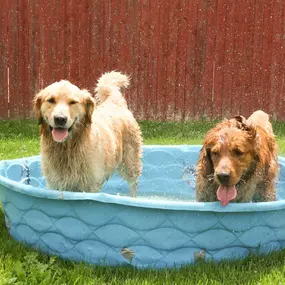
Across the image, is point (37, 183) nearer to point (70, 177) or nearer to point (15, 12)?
point (70, 177)

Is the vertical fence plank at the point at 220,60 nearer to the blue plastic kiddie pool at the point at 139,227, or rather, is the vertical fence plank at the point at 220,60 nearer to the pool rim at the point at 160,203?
the blue plastic kiddie pool at the point at 139,227

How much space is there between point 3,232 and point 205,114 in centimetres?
759

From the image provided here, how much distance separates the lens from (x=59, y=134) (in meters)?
4.56

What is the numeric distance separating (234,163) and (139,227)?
0.90 metres

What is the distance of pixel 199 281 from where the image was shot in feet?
12.8

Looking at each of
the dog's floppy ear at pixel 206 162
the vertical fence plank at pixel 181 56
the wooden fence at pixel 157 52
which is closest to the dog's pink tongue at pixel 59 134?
the dog's floppy ear at pixel 206 162

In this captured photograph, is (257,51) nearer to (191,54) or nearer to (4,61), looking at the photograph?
(191,54)

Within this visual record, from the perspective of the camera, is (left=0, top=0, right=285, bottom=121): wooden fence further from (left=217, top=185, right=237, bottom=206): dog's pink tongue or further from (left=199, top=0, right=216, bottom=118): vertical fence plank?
(left=217, top=185, right=237, bottom=206): dog's pink tongue

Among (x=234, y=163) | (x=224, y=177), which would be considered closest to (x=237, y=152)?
(x=234, y=163)

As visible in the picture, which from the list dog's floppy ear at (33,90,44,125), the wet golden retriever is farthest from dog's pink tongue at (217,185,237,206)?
dog's floppy ear at (33,90,44,125)

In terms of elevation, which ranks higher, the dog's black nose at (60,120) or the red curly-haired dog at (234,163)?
the dog's black nose at (60,120)

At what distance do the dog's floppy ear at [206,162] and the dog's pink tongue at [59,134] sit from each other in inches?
46.7

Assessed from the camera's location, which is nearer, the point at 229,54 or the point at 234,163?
the point at 234,163

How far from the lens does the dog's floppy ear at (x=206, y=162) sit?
14.4 ft
